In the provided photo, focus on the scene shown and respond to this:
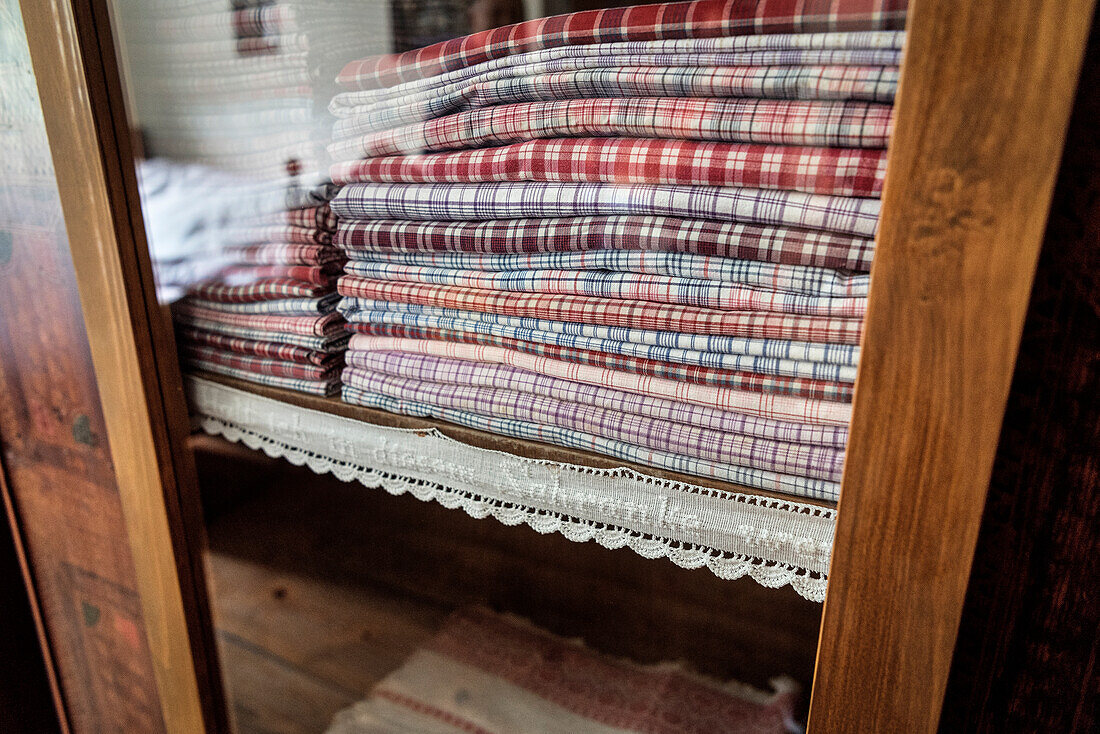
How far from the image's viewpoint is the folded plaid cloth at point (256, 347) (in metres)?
0.64

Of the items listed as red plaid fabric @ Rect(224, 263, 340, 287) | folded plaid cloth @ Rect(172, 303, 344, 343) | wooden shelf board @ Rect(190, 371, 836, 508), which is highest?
red plaid fabric @ Rect(224, 263, 340, 287)

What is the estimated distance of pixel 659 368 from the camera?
1.55 feet

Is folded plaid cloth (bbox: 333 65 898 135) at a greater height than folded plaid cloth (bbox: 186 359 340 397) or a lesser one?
greater

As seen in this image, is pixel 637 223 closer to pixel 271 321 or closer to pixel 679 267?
pixel 679 267

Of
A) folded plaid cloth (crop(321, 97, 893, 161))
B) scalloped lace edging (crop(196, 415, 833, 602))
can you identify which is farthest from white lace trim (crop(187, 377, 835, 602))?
folded plaid cloth (crop(321, 97, 893, 161))

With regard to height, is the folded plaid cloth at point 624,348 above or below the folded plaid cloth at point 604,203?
below

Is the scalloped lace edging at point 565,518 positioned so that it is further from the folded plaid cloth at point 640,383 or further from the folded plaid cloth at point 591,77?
the folded plaid cloth at point 591,77

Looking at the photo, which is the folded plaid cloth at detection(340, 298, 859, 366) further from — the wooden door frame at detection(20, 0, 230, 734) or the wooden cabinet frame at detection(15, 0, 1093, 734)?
the wooden door frame at detection(20, 0, 230, 734)

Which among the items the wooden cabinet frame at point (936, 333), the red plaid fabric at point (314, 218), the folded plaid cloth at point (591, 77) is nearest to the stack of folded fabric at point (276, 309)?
the red plaid fabric at point (314, 218)

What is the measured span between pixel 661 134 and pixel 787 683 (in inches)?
17.3

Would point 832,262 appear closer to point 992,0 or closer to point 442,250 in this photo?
point 992,0

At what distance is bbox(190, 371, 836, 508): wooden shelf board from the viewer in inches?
18.1

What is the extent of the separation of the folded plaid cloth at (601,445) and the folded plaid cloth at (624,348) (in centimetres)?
7

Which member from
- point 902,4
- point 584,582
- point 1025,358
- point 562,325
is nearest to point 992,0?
point 902,4
